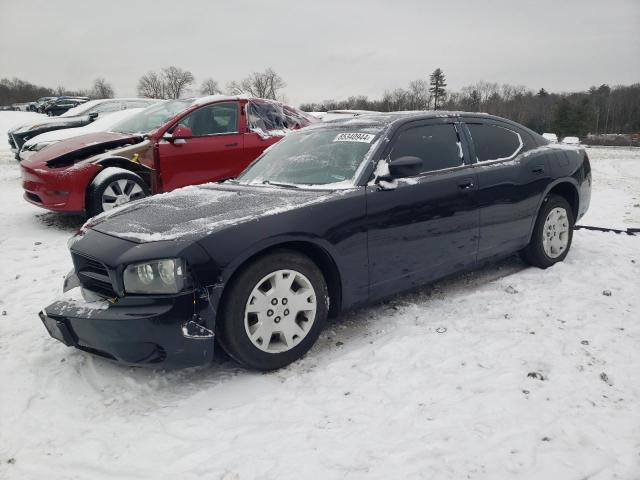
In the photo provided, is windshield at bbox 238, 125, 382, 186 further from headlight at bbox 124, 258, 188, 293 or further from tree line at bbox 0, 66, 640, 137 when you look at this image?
tree line at bbox 0, 66, 640, 137

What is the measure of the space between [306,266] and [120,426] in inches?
53.1

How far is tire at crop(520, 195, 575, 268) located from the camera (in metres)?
4.63

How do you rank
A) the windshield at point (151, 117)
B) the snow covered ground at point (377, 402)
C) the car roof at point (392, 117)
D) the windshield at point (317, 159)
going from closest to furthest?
the snow covered ground at point (377, 402), the windshield at point (317, 159), the car roof at point (392, 117), the windshield at point (151, 117)

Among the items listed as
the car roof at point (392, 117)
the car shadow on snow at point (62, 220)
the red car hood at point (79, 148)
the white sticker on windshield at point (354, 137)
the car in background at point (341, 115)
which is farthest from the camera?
the car shadow on snow at point (62, 220)

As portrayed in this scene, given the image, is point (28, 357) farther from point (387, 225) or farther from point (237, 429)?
point (387, 225)

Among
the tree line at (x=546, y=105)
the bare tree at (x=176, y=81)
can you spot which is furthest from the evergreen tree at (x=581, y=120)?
the bare tree at (x=176, y=81)

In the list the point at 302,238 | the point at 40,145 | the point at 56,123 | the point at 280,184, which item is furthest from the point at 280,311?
the point at 56,123

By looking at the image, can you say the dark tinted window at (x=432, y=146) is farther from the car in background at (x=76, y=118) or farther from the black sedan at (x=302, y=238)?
the car in background at (x=76, y=118)

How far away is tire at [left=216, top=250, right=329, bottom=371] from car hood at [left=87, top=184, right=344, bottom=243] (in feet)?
1.04

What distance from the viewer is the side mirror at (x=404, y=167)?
3342mm

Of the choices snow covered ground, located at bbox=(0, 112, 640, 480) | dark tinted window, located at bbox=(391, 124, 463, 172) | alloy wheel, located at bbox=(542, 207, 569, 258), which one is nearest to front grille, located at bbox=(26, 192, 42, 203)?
snow covered ground, located at bbox=(0, 112, 640, 480)

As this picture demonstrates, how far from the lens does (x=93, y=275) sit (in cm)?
289

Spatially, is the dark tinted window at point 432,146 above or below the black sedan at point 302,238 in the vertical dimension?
above

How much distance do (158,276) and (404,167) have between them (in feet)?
5.80
